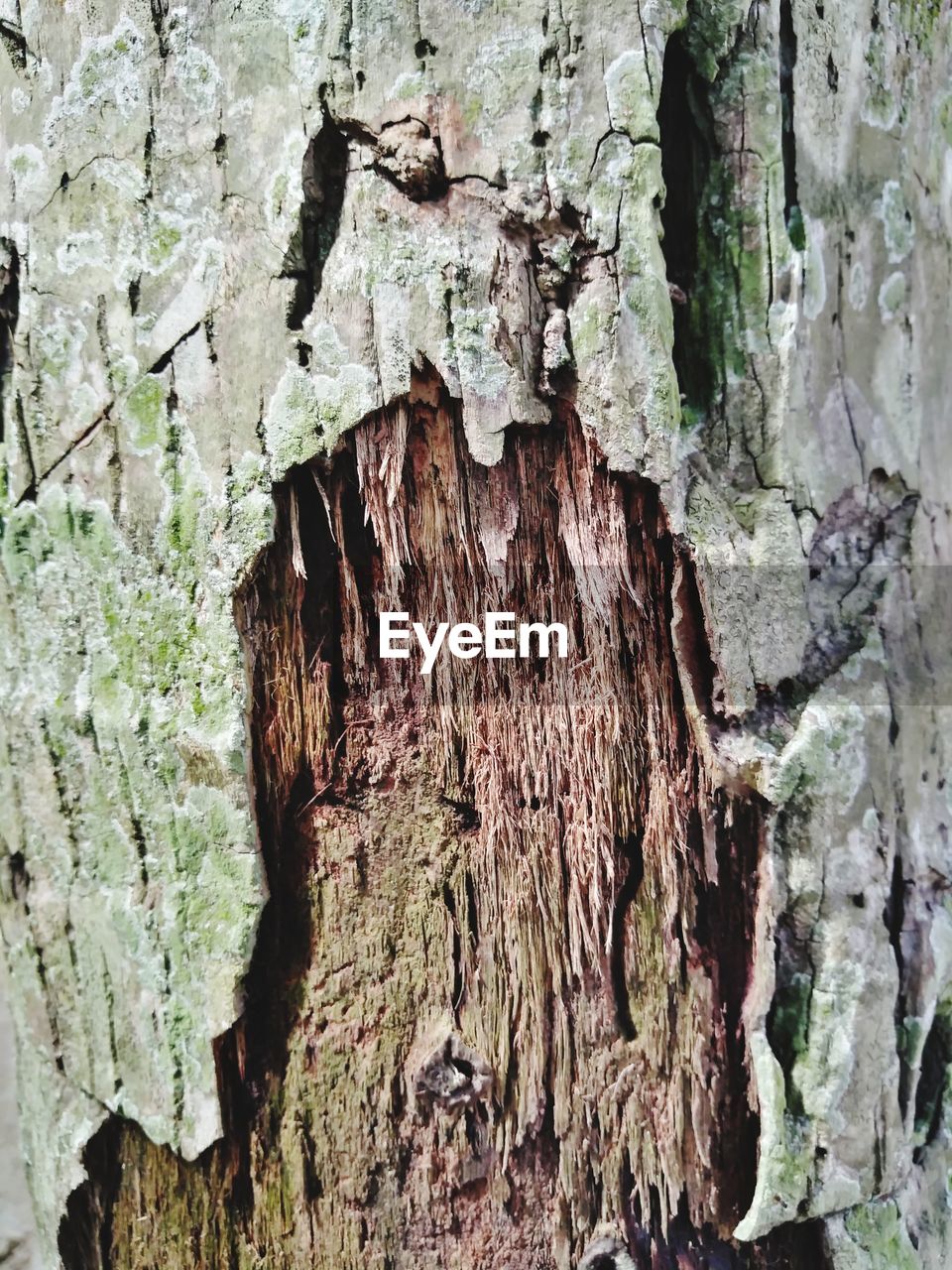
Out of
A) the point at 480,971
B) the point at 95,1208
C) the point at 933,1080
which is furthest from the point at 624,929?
the point at 95,1208

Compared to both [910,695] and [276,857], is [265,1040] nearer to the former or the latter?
[276,857]

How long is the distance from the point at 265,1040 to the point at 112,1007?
0.18 m

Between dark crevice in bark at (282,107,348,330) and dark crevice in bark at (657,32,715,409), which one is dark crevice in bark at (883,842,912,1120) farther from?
dark crevice in bark at (282,107,348,330)

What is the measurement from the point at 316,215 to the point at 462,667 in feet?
1.59

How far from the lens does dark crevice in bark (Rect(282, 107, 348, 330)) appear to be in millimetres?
1021

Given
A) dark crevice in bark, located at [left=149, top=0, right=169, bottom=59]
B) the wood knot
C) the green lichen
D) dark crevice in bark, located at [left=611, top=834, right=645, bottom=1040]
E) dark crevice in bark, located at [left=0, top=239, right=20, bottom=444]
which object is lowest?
the green lichen

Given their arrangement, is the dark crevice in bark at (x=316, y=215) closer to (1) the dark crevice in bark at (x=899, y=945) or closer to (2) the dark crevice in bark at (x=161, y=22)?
(2) the dark crevice in bark at (x=161, y=22)

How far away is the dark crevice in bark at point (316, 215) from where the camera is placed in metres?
1.02

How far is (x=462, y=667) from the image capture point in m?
1.12

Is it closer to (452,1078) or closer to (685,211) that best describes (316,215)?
(685,211)

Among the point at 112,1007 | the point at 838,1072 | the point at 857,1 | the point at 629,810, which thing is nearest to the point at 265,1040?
the point at 112,1007

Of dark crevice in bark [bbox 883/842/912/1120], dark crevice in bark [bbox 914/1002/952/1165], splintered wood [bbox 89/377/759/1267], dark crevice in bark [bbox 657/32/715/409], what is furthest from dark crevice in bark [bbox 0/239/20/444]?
dark crevice in bark [bbox 914/1002/952/1165]

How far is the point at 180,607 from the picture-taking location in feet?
3.59

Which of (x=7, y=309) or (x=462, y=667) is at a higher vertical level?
(x=7, y=309)
